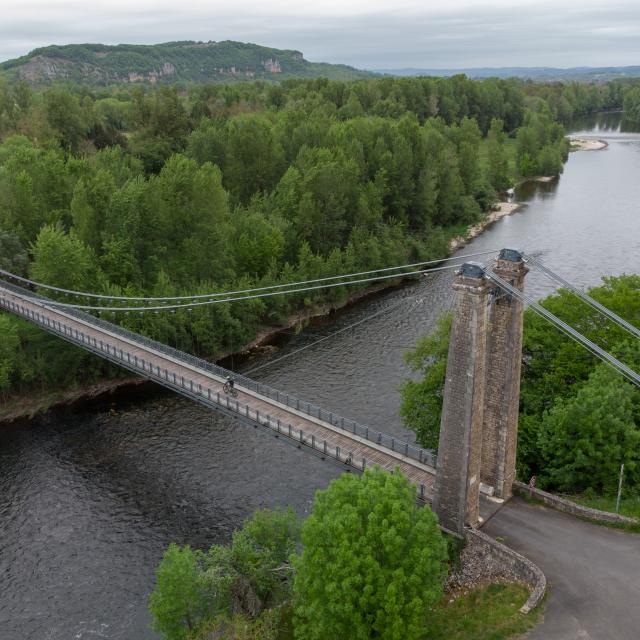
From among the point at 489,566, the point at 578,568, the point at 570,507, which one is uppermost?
the point at 570,507

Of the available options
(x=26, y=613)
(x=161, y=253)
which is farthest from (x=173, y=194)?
(x=26, y=613)

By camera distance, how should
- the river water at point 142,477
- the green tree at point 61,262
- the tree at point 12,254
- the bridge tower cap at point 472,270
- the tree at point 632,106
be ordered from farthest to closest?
the tree at point 632,106, the tree at point 12,254, the green tree at point 61,262, the river water at point 142,477, the bridge tower cap at point 472,270

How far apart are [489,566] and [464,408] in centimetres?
520

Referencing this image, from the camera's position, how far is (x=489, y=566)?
2100cm

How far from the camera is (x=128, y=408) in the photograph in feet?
130

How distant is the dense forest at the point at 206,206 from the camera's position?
4384cm

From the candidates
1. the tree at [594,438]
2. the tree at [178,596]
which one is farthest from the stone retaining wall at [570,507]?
the tree at [178,596]

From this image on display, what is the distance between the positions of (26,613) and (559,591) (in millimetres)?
19170

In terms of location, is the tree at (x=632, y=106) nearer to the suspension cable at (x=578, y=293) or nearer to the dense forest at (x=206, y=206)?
the dense forest at (x=206, y=206)

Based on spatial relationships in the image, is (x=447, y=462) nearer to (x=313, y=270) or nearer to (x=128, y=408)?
(x=128, y=408)

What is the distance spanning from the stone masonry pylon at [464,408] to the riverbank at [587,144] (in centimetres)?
12350

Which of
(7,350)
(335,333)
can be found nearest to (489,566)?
(335,333)

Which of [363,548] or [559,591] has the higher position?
[363,548]

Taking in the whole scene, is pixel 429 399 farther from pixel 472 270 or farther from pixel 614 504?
pixel 472 270
